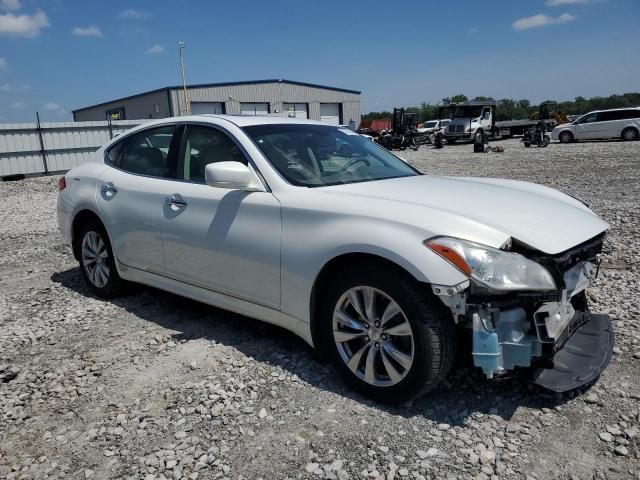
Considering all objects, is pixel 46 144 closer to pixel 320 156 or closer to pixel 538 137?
pixel 320 156

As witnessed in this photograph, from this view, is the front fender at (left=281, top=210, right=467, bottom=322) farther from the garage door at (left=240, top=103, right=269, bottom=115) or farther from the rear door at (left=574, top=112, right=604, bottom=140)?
the garage door at (left=240, top=103, right=269, bottom=115)

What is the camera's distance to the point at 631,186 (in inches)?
418

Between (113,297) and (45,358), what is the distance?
47.1 inches

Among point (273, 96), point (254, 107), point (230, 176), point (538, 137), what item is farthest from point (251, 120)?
point (273, 96)

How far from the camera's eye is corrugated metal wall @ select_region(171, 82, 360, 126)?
43.9 metres

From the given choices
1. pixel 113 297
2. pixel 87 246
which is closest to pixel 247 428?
pixel 113 297

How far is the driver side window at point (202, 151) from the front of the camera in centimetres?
379

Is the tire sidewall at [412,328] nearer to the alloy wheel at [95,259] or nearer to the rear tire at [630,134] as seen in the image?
the alloy wheel at [95,259]

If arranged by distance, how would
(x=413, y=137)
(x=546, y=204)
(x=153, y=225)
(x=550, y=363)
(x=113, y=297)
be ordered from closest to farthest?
1. (x=550, y=363)
2. (x=546, y=204)
3. (x=153, y=225)
4. (x=113, y=297)
5. (x=413, y=137)

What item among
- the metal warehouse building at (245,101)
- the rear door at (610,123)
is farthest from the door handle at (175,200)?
the metal warehouse building at (245,101)

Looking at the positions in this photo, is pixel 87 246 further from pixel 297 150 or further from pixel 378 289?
pixel 378 289

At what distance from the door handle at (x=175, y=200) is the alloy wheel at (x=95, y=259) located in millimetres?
1140

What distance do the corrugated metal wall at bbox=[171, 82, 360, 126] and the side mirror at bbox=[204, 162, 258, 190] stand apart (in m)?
40.8

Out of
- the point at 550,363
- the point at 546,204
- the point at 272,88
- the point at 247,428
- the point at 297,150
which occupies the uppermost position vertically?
the point at 272,88
